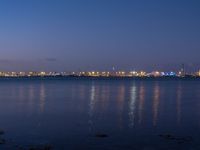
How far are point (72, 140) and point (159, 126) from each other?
24.1 feet

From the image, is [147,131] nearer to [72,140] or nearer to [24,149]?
[72,140]

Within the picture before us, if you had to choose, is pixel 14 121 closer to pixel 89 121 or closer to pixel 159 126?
pixel 89 121

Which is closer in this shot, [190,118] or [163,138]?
[163,138]

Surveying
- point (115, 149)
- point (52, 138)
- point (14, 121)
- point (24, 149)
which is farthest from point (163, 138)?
point (14, 121)

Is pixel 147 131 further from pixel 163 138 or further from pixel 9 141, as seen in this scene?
pixel 9 141

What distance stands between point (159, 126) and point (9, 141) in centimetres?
999

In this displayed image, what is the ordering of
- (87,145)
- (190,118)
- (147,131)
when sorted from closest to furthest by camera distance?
(87,145) → (147,131) → (190,118)

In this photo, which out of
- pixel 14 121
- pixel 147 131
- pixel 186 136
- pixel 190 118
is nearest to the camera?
pixel 186 136

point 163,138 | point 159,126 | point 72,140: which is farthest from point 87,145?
point 159,126

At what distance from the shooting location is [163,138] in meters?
20.4

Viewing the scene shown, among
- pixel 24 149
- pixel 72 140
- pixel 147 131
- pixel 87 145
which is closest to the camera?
pixel 24 149

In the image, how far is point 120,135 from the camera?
21312 mm

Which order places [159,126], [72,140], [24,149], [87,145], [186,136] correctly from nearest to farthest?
[24,149] < [87,145] < [72,140] < [186,136] < [159,126]

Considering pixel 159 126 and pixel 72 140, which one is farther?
pixel 159 126
